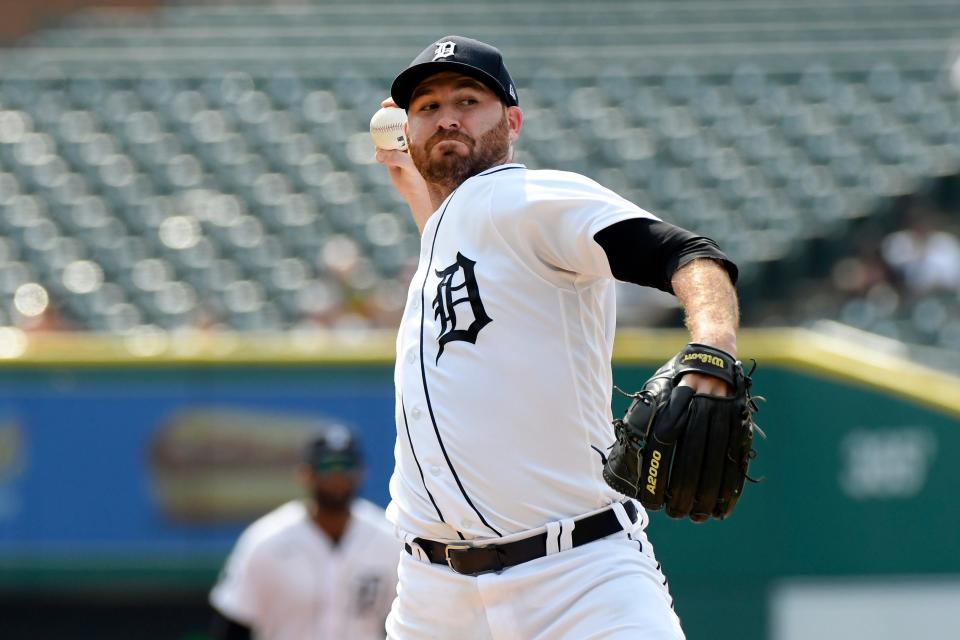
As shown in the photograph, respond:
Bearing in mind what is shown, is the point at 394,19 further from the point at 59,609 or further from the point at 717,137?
the point at 59,609

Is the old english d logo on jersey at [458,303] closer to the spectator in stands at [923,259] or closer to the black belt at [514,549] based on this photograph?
the black belt at [514,549]

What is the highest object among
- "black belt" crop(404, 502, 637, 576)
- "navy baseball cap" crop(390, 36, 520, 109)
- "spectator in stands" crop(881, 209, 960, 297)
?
"spectator in stands" crop(881, 209, 960, 297)

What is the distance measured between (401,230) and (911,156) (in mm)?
3720

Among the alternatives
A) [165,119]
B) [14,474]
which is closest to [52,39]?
[165,119]

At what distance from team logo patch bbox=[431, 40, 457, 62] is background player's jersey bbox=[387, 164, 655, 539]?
0.30 meters

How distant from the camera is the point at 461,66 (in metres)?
3.15

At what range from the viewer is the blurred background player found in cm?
583

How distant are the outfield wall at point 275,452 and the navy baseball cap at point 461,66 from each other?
424cm

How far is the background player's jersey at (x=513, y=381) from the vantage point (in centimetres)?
297

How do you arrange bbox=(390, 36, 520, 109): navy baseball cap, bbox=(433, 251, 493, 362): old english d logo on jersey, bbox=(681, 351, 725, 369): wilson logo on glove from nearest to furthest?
bbox=(681, 351, 725, 369): wilson logo on glove
bbox=(433, 251, 493, 362): old english d logo on jersey
bbox=(390, 36, 520, 109): navy baseball cap

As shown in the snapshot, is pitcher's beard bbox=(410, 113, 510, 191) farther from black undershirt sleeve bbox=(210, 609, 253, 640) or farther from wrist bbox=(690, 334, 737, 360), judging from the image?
black undershirt sleeve bbox=(210, 609, 253, 640)

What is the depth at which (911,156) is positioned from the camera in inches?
443

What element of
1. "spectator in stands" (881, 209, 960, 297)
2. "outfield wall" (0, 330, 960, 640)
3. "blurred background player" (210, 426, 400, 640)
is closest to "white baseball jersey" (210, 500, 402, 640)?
"blurred background player" (210, 426, 400, 640)

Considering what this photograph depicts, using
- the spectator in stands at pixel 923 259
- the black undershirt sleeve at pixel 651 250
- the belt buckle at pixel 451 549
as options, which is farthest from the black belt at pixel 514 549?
the spectator in stands at pixel 923 259
